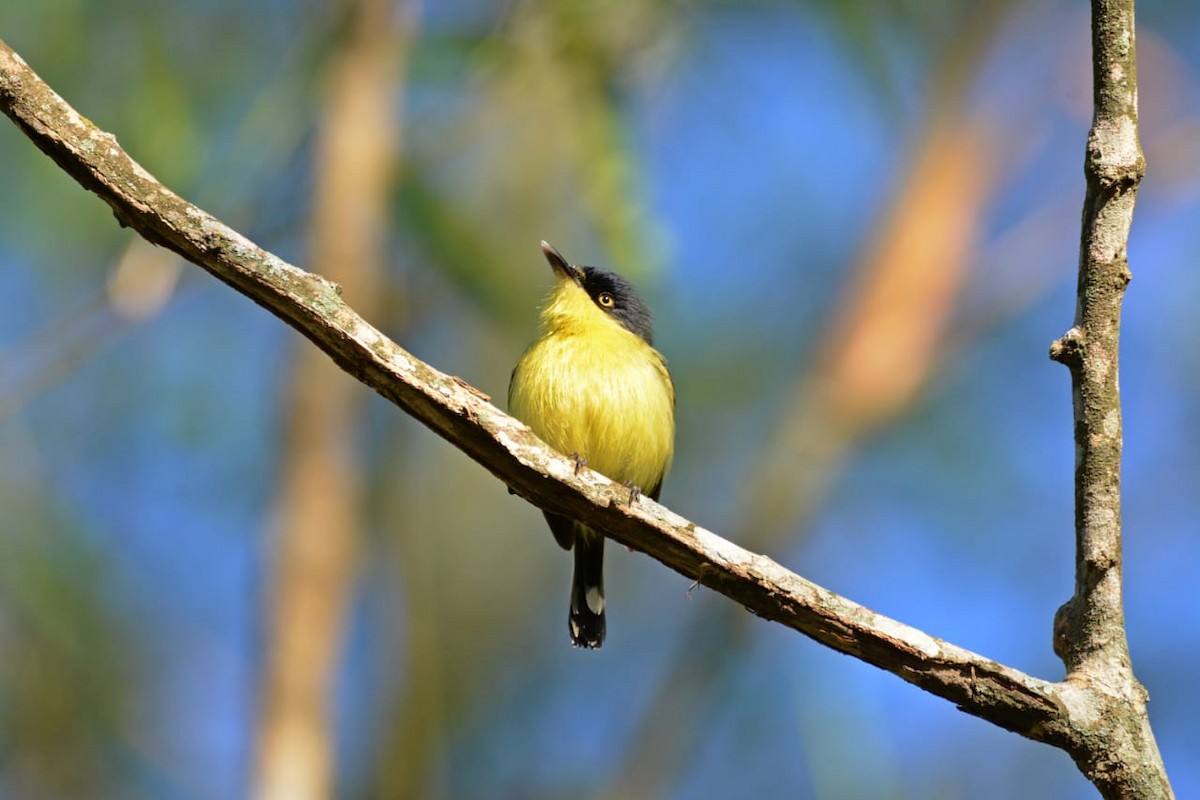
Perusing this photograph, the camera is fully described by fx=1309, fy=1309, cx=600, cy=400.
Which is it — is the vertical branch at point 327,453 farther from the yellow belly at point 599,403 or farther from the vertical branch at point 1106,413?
the vertical branch at point 1106,413

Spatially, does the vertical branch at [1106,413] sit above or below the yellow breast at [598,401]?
below

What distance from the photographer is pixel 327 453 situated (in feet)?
23.8

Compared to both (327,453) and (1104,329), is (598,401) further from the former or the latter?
(1104,329)

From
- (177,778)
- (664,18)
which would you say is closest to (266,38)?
(664,18)

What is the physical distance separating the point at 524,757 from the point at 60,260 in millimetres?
5114

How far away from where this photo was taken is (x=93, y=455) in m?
9.84

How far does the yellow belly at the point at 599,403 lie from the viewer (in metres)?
5.79

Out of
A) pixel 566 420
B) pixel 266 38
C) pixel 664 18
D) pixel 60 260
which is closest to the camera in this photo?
pixel 566 420

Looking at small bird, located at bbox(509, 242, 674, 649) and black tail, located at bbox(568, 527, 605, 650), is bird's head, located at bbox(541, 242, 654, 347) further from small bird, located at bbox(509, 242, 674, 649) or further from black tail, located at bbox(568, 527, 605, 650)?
black tail, located at bbox(568, 527, 605, 650)

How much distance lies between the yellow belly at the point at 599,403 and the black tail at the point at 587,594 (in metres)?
0.43

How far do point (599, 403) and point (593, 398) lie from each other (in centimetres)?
3

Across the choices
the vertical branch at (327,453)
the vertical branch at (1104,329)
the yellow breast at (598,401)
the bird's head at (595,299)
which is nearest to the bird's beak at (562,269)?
the bird's head at (595,299)

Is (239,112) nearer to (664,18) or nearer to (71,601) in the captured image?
(664,18)

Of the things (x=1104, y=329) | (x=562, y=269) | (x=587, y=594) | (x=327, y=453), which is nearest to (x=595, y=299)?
(x=562, y=269)
